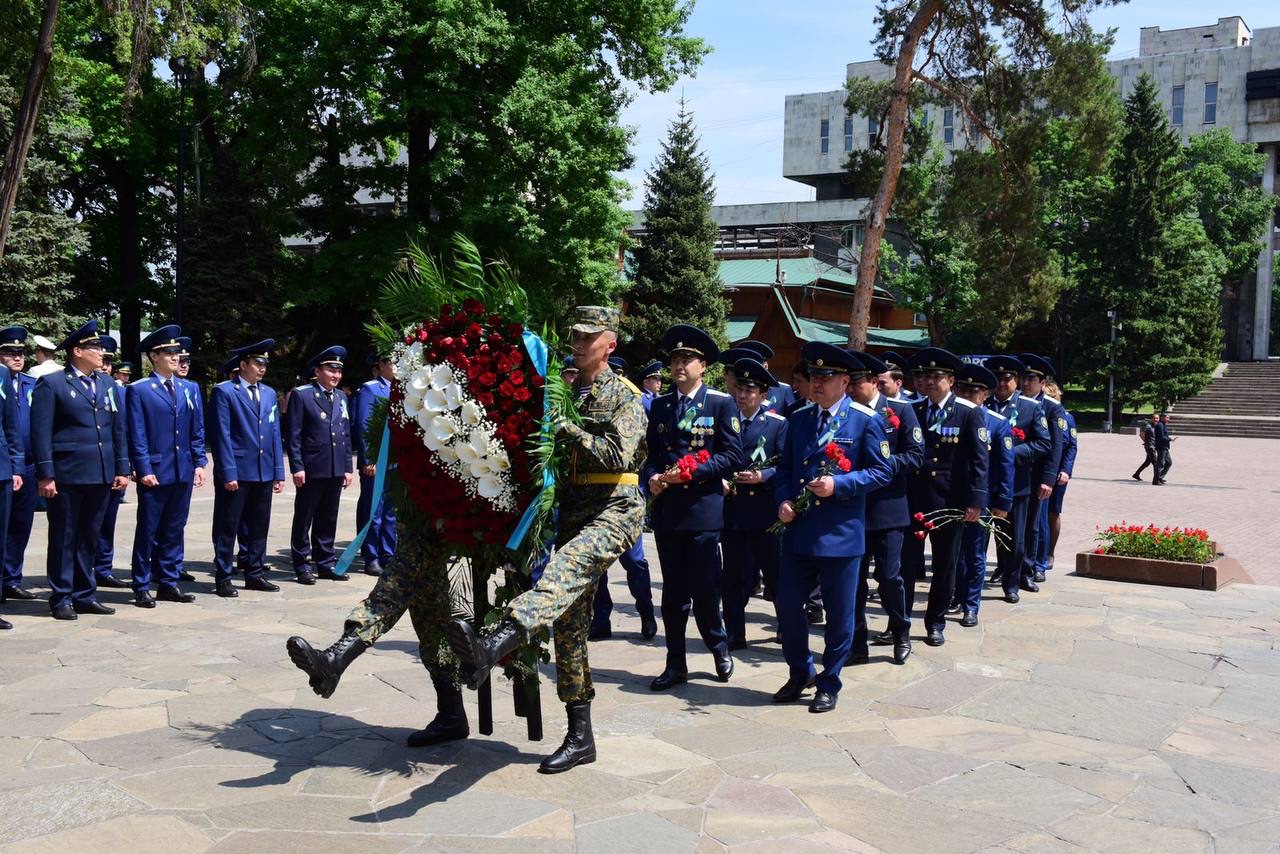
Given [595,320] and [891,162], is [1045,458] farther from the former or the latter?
[891,162]

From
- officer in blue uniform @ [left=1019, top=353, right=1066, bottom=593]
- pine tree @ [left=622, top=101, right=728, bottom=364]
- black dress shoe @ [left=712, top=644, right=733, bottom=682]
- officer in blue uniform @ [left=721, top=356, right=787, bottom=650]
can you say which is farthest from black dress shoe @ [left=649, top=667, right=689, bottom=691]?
pine tree @ [left=622, top=101, right=728, bottom=364]

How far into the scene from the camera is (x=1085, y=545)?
13930mm

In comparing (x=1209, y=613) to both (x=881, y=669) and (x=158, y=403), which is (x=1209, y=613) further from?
(x=158, y=403)

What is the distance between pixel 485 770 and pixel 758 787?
50.2 inches

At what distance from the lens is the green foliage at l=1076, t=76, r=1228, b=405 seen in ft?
156

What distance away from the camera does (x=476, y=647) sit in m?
4.25

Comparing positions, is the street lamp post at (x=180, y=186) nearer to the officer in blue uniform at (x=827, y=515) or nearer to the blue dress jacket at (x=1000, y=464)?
the blue dress jacket at (x=1000, y=464)

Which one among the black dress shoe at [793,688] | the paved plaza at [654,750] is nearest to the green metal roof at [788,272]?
the paved plaza at [654,750]

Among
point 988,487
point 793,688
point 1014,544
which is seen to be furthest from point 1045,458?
point 793,688

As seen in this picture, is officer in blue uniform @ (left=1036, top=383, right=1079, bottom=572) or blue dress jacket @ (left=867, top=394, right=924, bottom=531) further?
officer in blue uniform @ (left=1036, top=383, right=1079, bottom=572)

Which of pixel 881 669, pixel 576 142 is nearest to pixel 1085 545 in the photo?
pixel 881 669

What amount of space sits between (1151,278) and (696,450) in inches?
1903

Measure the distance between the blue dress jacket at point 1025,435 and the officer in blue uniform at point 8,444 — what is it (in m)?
8.22

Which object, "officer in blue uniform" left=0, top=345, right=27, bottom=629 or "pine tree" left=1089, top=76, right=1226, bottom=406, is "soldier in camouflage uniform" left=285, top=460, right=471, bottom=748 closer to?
"officer in blue uniform" left=0, top=345, right=27, bottom=629
